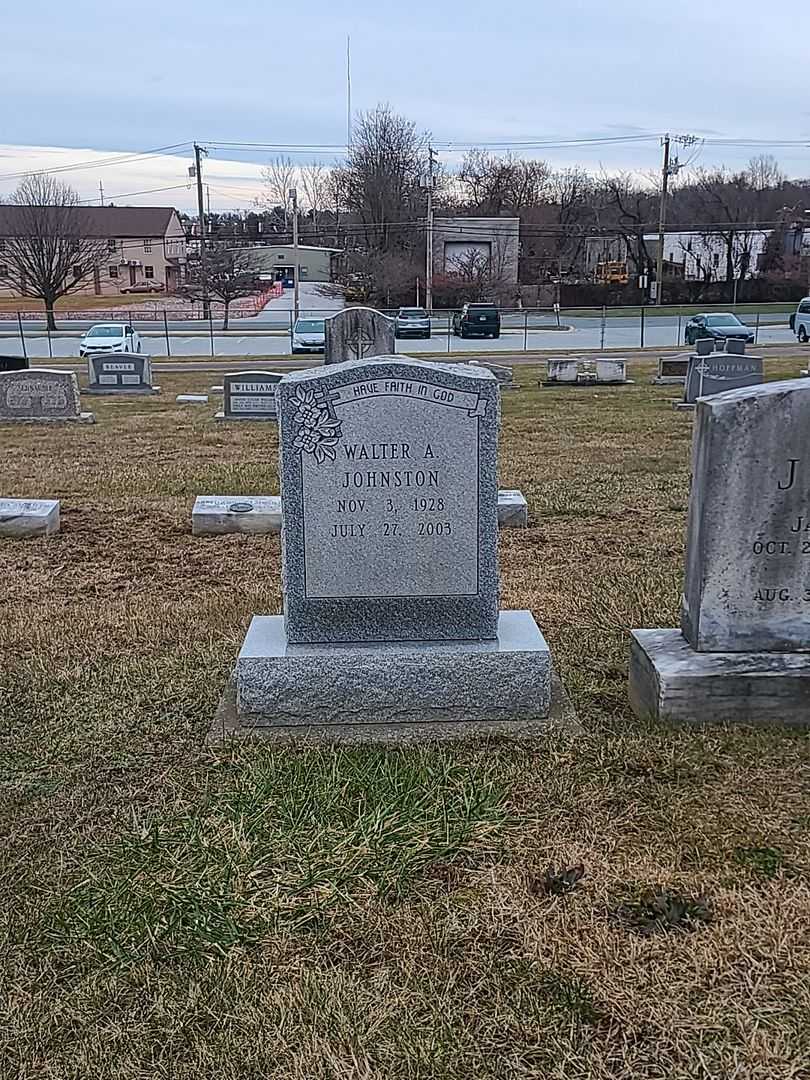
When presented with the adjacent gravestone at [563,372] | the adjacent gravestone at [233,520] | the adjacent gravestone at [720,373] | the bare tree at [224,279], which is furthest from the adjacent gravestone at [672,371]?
the bare tree at [224,279]

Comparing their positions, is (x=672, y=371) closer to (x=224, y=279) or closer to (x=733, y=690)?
(x=733, y=690)

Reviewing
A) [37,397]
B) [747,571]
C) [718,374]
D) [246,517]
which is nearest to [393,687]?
[747,571]

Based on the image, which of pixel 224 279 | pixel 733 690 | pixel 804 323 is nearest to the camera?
pixel 733 690

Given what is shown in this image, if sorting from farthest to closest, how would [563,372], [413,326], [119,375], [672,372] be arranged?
[413,326], [563,372], [672,372], [119,375]

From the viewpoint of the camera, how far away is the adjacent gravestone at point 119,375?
19.3m

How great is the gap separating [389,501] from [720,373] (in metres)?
12.4

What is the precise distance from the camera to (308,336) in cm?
3228

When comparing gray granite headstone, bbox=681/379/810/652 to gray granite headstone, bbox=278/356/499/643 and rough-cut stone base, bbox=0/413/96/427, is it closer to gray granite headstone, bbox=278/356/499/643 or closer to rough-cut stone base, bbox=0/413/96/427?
gray granite headstone, bbox=278/356/499/643

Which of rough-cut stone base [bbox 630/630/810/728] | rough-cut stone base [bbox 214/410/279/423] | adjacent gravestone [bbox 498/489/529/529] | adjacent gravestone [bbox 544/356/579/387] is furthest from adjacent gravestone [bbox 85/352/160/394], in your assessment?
rough-cut stone base [bbox 630/630/810/728]

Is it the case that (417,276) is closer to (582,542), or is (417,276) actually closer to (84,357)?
(84,357)

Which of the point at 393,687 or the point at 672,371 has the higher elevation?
the point at 393,687

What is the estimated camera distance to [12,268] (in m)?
54.8

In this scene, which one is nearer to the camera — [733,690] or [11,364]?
[733,690]

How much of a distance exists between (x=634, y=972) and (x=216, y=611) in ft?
11.9
